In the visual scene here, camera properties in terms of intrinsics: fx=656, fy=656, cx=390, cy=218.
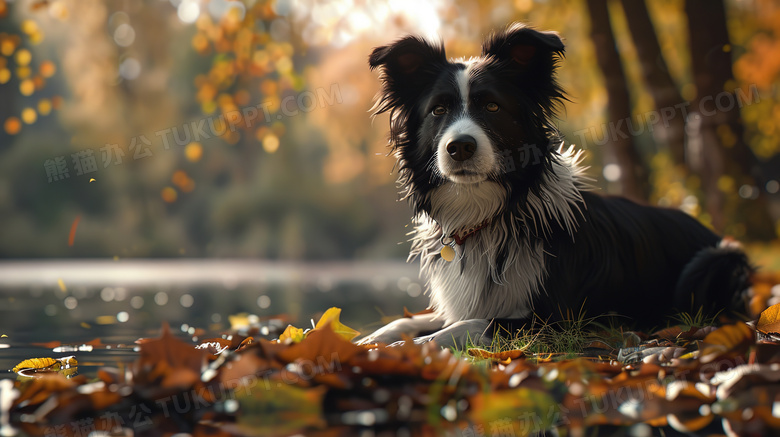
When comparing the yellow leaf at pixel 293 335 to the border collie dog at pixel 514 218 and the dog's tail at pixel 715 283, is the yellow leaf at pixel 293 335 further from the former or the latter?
the dog's tail at pixel 715 283

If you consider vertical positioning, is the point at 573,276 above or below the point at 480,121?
below

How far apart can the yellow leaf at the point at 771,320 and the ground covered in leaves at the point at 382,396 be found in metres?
1.01

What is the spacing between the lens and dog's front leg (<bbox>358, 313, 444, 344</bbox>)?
3869 millimetres

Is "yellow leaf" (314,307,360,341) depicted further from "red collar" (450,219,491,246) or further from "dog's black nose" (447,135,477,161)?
"dog's black nose" (447,135,477,161)

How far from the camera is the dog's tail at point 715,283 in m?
4.09

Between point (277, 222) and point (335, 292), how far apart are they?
16.7 metres

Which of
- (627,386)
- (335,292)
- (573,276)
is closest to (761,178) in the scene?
(335,292)

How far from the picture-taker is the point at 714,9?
8648 mm

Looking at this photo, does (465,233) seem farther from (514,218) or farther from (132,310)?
(132,310)

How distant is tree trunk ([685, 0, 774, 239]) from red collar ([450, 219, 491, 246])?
253 inches

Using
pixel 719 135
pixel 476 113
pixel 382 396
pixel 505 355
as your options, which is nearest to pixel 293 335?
pixel 505 355

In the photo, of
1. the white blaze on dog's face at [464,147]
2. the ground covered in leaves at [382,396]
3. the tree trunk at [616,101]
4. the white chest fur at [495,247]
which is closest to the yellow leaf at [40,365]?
the ground covered in leaves at [382,396]

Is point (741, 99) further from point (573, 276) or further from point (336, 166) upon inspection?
point (336, 166)

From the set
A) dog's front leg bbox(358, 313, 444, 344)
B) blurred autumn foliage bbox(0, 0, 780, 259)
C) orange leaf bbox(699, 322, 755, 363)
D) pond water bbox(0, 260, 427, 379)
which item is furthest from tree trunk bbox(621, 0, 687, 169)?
orange leaf bbox(699, 322, 755, 363)
